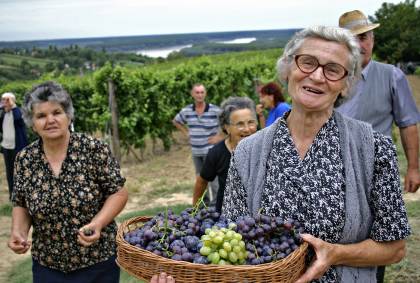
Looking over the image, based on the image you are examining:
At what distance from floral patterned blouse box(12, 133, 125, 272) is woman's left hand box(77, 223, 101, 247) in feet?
0.49

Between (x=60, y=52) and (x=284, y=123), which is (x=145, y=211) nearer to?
(x=284, y=123)

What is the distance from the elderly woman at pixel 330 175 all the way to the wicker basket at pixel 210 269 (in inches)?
5.0

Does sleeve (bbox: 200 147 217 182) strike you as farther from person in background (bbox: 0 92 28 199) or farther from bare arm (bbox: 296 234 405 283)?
person in background (bbox: 0 92 28 199)

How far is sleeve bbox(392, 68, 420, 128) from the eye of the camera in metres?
3.65

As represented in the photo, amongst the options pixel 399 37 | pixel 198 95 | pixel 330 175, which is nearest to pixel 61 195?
pixel 330 175

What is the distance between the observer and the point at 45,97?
3.04 m

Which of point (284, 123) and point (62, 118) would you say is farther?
point (62, 118)

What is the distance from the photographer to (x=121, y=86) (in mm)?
11547

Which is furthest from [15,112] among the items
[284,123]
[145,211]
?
[284,123]

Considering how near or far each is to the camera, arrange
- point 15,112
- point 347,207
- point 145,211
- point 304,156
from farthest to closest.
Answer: point 15,112, point 145,211, point 304,156, point 347,207

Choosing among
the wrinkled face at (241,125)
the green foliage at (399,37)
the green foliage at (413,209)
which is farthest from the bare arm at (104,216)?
the green foliage at (399,37)

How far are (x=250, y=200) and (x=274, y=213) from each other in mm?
120

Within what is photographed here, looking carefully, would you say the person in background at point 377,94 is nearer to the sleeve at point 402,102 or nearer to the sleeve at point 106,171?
the sleeve at point 402,102

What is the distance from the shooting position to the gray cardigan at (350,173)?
181 centimetres
